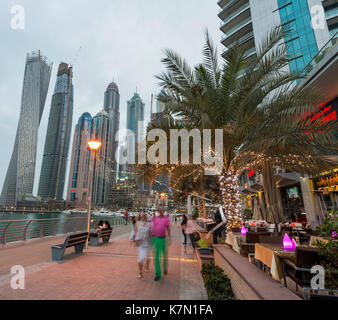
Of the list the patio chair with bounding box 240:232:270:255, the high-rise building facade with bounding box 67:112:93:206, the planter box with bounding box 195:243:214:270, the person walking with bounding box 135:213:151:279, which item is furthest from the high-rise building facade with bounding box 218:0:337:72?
the high-rise building facade with bounding box 67:112:93:206

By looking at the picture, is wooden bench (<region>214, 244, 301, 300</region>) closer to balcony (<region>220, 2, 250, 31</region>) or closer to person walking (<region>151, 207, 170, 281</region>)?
person walking (<region>151, 207, 170, 281</region>)

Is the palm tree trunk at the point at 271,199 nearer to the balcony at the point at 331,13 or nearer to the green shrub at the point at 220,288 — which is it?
the green shrub at the point at 220,288

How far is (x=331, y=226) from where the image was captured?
268 centimetres

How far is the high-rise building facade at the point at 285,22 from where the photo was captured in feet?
90.9

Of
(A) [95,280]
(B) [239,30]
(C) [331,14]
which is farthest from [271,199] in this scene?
(B) [239,30]

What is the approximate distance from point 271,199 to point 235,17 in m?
42.1

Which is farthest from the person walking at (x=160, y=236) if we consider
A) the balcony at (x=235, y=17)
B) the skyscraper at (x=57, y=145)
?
the skyscraper at (x=57, y=145)

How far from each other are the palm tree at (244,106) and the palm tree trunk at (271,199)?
2.2 inches

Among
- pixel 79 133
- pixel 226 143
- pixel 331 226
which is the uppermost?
→ pixel 79 133

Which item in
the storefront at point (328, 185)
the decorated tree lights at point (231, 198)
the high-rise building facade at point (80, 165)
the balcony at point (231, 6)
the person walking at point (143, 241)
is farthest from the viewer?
the high-rise building facade at point (80, 165)

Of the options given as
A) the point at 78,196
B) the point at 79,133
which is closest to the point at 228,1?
the point at 78,196

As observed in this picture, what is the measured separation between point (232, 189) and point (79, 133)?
201306 mm
